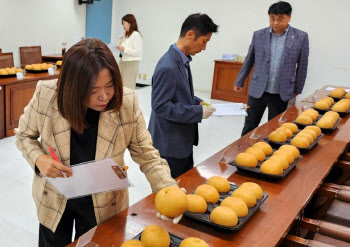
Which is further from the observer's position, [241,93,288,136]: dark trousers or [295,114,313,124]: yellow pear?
[241,93,288,136]: dark trousers

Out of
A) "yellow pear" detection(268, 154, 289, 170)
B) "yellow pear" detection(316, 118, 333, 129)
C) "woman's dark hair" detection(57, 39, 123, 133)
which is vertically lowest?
"yellow pear" detection(268, 154, 289, 170)

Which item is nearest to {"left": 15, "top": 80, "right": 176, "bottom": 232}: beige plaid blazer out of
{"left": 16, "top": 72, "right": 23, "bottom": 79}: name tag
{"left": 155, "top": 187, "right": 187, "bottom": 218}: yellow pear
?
{"left": 155, "top": 187, "right": 187, "bottom": 218}: yellow pear

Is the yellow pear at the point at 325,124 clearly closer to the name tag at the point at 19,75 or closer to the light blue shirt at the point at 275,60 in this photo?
the light blue shirt at the point at 275,60

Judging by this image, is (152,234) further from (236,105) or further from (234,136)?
(234,136)

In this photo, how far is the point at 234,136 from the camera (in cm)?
511

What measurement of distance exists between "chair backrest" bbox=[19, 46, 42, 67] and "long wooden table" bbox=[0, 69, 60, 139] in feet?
5.50

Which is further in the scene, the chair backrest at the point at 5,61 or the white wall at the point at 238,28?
the white wall at the point at 238,28

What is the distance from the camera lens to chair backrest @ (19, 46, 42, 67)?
20.2 feet

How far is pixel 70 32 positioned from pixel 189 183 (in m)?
6.85

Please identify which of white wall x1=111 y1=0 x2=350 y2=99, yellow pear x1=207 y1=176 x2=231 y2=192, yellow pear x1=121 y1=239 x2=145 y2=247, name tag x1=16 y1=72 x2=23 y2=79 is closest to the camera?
yellow pear x1=121 y1=239 x2=145 y2=247

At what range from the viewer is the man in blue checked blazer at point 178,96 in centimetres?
215

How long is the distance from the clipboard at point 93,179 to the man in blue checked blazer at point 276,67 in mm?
2614

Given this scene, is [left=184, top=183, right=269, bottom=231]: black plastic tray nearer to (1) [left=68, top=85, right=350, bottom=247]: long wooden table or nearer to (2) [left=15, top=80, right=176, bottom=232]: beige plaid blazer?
(1) [left=68, top=85, right=350, bottom=247]: long wooden table

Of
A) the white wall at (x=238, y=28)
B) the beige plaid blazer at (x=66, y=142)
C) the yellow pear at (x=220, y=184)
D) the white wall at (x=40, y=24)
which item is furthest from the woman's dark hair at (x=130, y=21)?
the yellow pear at (x=220, y=184)
